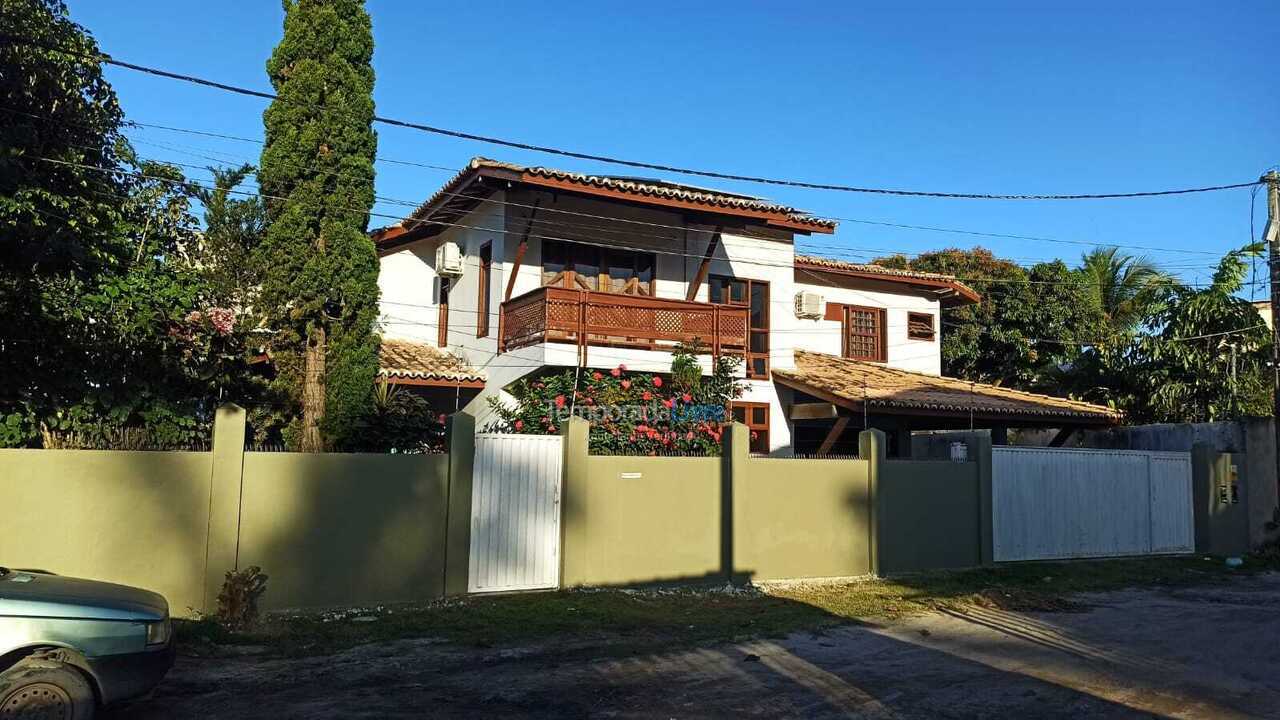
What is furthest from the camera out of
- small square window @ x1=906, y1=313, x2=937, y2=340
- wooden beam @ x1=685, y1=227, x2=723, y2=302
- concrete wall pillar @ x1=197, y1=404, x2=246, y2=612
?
small square window @ x1=906, y1=313, x2=937, y2=340

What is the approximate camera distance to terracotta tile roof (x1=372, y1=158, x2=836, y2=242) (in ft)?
51.5

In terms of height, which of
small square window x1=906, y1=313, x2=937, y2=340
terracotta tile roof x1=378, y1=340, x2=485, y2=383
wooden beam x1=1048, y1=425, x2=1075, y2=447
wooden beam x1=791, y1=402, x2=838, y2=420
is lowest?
wooden beam x1=1048, y1=425, x2=1075, y2=447

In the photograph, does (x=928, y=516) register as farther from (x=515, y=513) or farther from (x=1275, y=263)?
(x=1275, y=263)

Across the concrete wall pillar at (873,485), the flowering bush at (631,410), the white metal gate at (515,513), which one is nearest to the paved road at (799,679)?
the white metal gate at (515,513)

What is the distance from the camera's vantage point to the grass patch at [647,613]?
8.78 meters

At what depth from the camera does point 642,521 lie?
457 inches

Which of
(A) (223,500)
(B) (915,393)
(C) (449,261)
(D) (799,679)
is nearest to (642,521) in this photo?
(D) (799,679)

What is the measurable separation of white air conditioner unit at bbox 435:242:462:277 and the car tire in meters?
13.4

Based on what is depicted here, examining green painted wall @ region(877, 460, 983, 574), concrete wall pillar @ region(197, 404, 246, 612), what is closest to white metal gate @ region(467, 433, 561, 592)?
concrete wall pillar @ region(197, 404, 246, 612)

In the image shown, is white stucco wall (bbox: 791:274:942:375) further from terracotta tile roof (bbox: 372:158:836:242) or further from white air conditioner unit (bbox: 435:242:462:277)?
white air conditioner unit (bbox: 435:242:462:277)

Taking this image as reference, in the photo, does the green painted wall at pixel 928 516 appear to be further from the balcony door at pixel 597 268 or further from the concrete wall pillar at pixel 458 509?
the balcony door at pixel 597 268

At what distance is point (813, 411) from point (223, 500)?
11742 mm

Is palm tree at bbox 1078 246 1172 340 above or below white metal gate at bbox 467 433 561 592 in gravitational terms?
above

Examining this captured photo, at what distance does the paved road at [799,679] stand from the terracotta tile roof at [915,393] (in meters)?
7.68
